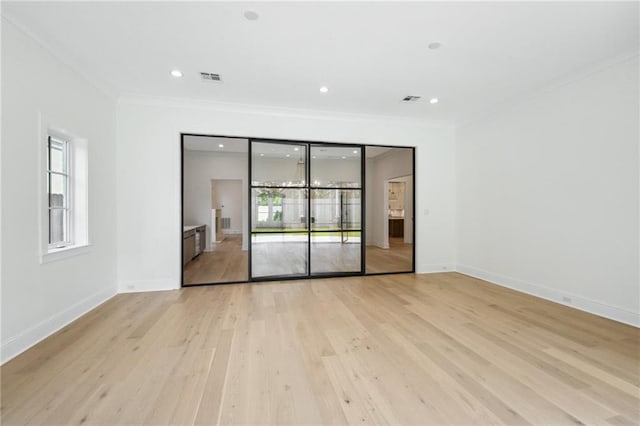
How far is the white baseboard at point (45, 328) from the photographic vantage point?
2232 mm

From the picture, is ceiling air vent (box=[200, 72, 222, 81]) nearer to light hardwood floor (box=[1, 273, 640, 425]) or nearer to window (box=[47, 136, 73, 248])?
window (box=[47, 136, 73, 248])

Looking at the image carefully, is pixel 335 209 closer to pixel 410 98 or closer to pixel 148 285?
pixel 410 98

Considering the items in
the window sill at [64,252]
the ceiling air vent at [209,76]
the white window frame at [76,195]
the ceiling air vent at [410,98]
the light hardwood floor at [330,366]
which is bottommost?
the light hardwood floor at [330,366]

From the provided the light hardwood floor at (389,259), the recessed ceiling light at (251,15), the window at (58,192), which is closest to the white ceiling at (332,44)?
the recessed ceiling light at (251,15)

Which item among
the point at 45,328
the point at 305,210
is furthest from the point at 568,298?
the point at 45,328

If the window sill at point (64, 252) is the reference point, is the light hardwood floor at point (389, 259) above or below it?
below

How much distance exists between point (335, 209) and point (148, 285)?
3.30 metres

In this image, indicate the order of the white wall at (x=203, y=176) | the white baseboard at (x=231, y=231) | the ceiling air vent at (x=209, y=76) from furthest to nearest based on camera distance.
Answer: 1. the white baseboard at (x=231, y=231)
2. the white wall at (x=203, y=176)
3. the ceiling air vent at (x=209, y=76)

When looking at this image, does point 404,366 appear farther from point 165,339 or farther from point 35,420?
point 35,420

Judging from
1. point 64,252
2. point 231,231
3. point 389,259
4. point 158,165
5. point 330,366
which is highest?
point 158,165

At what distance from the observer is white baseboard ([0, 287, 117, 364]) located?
2.23 meters

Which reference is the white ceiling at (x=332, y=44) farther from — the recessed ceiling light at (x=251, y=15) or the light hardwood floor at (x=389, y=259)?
the light hardwood floor at (x=389, y=259)

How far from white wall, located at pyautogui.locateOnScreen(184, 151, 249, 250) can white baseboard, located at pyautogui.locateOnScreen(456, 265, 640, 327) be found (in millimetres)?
6258

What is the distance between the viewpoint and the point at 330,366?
2.14 m
